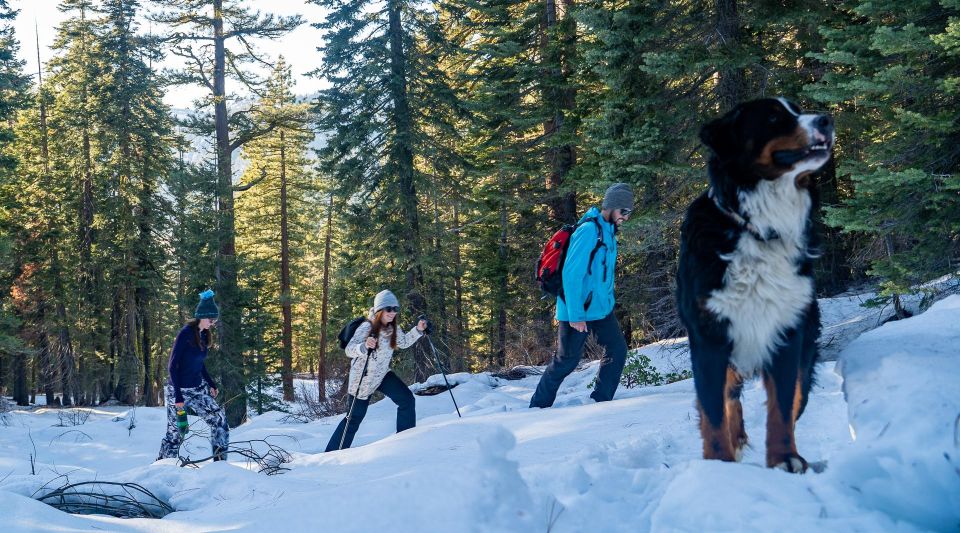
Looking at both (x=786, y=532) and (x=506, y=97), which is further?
(x=506, y=97)

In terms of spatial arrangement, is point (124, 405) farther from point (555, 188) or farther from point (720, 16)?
point (720, 16)

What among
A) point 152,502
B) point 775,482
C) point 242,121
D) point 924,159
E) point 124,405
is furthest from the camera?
point 124,405

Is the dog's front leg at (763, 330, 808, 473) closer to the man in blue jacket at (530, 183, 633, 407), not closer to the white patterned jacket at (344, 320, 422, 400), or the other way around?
the man in blue jacket at (530, 183, 633, 407)

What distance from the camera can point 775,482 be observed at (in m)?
2.35

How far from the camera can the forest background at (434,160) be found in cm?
744

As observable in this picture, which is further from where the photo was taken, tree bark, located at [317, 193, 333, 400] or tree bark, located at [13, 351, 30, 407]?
tree bark, located at [317, 193, 333, 400]

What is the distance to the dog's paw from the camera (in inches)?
108

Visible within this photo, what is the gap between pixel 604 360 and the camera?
22.0 ft

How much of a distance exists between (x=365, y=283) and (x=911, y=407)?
17.5 meters

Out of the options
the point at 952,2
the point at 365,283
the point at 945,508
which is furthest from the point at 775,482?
the point at 365,283

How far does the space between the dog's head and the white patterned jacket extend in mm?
5168

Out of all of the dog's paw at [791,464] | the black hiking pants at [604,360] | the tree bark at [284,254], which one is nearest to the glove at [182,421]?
the black hiking pants at [604,360]

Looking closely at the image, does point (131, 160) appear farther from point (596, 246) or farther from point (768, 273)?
point (768, 273)

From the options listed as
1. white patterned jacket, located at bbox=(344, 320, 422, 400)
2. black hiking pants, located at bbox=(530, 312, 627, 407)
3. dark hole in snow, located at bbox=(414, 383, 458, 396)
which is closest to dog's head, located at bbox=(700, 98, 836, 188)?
black hiking pants, located at bbox=(530, 312, 627, 407)
